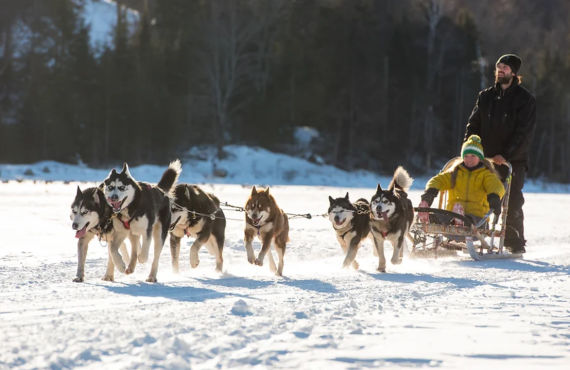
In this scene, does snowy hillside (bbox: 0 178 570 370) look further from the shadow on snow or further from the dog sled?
the dog sled

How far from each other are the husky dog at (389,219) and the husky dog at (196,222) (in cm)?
146

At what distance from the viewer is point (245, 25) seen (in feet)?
95.3

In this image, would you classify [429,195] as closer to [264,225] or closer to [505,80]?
[505,80]

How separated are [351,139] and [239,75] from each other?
5439 millimetres

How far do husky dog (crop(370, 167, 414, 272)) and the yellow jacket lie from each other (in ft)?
2.57

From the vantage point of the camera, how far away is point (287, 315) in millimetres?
4148

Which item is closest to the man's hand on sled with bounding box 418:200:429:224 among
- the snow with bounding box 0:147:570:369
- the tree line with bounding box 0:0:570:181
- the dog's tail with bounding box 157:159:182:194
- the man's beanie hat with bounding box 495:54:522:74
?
the snow with bounding box 0:147:570:369

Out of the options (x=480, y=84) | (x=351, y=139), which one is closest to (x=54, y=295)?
(x=351, y=139)

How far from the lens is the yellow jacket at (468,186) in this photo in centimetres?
763

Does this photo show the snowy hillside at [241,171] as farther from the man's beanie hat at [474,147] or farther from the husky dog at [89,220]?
the husky dog at [89,220]

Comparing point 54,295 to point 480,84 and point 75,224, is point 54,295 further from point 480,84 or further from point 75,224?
point 480,84

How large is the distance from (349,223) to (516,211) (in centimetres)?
244

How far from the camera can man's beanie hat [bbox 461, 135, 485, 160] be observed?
7.58 metres

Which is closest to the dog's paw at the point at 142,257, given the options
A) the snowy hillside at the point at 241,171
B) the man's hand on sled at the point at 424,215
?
the man's hand on sled at the point at 424,215
